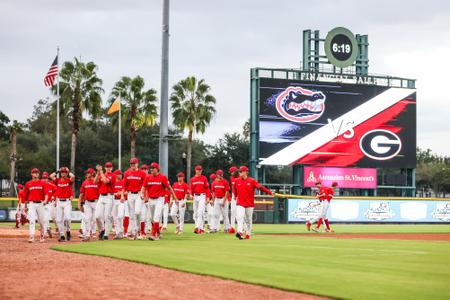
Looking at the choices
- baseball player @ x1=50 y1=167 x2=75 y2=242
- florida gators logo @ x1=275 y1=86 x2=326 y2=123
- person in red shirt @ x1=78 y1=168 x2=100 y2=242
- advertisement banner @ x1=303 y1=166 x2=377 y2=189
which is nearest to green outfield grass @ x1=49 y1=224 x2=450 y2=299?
person in red shirt @ x1=78 y1=168 x2=100 y2=242

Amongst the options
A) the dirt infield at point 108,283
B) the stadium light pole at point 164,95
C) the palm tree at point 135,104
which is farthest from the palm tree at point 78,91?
the dirt infield at point 108,283

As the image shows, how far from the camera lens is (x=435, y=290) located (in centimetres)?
1113

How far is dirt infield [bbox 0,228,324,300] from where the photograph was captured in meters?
10.8

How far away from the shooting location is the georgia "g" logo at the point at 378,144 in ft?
190

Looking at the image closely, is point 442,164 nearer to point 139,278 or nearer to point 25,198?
point 25,198

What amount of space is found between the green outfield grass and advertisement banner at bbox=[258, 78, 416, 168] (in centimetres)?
3282

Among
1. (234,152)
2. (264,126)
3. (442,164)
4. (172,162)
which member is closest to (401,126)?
(264,126)

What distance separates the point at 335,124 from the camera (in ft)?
186

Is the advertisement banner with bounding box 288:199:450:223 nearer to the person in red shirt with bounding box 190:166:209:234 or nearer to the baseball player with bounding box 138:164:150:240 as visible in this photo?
the person in red shirt with bounding box 190:166:209:234

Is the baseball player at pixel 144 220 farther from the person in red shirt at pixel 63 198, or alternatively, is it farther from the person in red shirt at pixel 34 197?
the person in red shirt at pixel 34 197

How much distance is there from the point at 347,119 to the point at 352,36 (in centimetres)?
611

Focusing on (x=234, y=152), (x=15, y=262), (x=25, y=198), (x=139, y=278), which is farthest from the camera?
(x=234, y=152)

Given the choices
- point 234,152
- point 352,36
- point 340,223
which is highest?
point 352,36

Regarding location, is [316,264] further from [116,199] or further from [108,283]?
[116,199]
